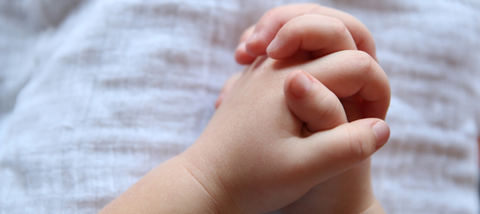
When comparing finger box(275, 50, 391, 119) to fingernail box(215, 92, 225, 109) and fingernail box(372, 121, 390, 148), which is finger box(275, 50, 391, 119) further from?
fingernail box(215, 92, 225, 109)

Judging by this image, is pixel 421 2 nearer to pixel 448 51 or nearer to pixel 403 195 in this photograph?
pixel 448 51

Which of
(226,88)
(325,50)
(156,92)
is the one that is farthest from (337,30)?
(156,92)

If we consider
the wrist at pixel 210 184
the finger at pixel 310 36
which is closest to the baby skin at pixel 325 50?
the finger at pixel 310 36

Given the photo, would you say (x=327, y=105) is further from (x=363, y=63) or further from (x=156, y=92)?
(x=156, y=92)

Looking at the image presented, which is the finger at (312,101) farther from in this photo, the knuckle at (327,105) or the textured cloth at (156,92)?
the textured cloth at (156,92)

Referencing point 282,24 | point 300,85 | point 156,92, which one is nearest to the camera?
point 300,85

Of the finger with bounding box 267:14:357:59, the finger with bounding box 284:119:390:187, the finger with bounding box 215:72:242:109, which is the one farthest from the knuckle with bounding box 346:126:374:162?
the finger with bounding box 215:72:242:109
